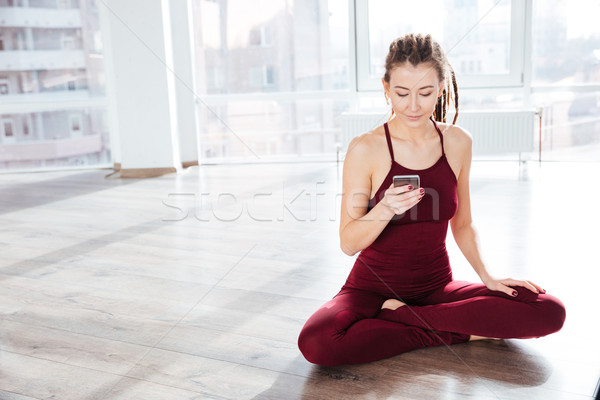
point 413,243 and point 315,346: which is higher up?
point 413,243

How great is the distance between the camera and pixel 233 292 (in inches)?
92.0

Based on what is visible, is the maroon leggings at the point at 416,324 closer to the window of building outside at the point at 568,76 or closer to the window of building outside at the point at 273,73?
the window of building outside at the point at 568,76

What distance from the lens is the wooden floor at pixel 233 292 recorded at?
1.58 m

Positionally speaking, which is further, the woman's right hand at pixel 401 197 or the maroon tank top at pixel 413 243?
the maroon tank top at pixel 413 243

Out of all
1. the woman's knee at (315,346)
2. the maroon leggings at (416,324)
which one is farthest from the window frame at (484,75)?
the woman's knee at (315,346)

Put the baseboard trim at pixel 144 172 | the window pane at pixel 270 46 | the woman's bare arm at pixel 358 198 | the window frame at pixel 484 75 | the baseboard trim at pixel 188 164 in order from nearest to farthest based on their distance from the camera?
the woman's bare arm at pixel 358 198
the window frame at pixel 484 75
the baseboard trim at pixel 144 172
the window pane at pixel 270 46
the baseboard trim at pixel 188 164

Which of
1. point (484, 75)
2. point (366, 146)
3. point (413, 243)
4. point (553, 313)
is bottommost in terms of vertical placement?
point (553, 313)

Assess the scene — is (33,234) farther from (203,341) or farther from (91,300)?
(203,341)

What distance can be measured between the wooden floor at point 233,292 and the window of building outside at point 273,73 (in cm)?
157

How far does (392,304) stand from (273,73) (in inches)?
176

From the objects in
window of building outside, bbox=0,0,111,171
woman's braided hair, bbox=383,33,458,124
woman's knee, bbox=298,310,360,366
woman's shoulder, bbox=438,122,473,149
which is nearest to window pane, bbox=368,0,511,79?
window of building outside, bbox=0,0,111,171

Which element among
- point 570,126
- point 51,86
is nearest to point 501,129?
point 570,126

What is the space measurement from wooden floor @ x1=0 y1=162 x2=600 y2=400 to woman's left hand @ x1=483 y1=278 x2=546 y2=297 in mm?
183

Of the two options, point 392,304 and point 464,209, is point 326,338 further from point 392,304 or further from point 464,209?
point 464,209
